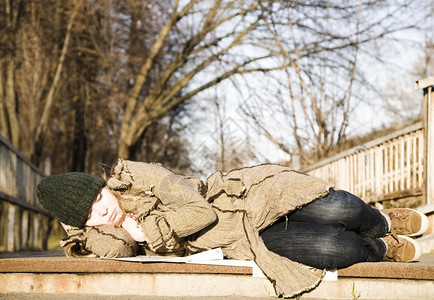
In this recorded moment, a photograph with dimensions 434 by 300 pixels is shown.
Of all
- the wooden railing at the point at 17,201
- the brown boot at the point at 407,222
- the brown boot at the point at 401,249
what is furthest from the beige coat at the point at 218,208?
the wooden railing at the point at 17,201

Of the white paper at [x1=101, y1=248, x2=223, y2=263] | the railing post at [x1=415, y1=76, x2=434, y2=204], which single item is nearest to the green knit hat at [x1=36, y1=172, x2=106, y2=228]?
the white paper at [x1=101, y1=248, x2=223, y2=263]

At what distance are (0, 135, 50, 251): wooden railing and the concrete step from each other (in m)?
4.06

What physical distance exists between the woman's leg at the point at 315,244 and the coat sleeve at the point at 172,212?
489 mm

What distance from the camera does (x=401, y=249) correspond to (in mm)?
4008

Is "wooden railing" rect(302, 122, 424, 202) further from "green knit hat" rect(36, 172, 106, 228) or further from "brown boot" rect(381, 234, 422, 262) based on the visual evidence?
"green knit hat" rect(36, 172, 106, 228)

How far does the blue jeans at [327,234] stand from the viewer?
353 cm

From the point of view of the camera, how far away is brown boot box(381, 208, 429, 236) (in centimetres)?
426

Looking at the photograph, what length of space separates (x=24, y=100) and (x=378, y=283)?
44.4 feet

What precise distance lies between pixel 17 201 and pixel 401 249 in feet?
20.8

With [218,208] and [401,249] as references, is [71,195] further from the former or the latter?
[401,249]

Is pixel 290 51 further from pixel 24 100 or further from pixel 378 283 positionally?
pixel 378 283

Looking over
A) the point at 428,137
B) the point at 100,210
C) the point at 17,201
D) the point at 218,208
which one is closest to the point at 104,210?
the point at 100,210

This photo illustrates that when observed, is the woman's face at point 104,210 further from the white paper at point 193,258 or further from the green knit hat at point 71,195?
the white paper at point 193,258

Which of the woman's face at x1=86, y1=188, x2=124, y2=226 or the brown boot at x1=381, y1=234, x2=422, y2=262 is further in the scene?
the brown boot at x1=381, y1=234, x2=422, y2=262
